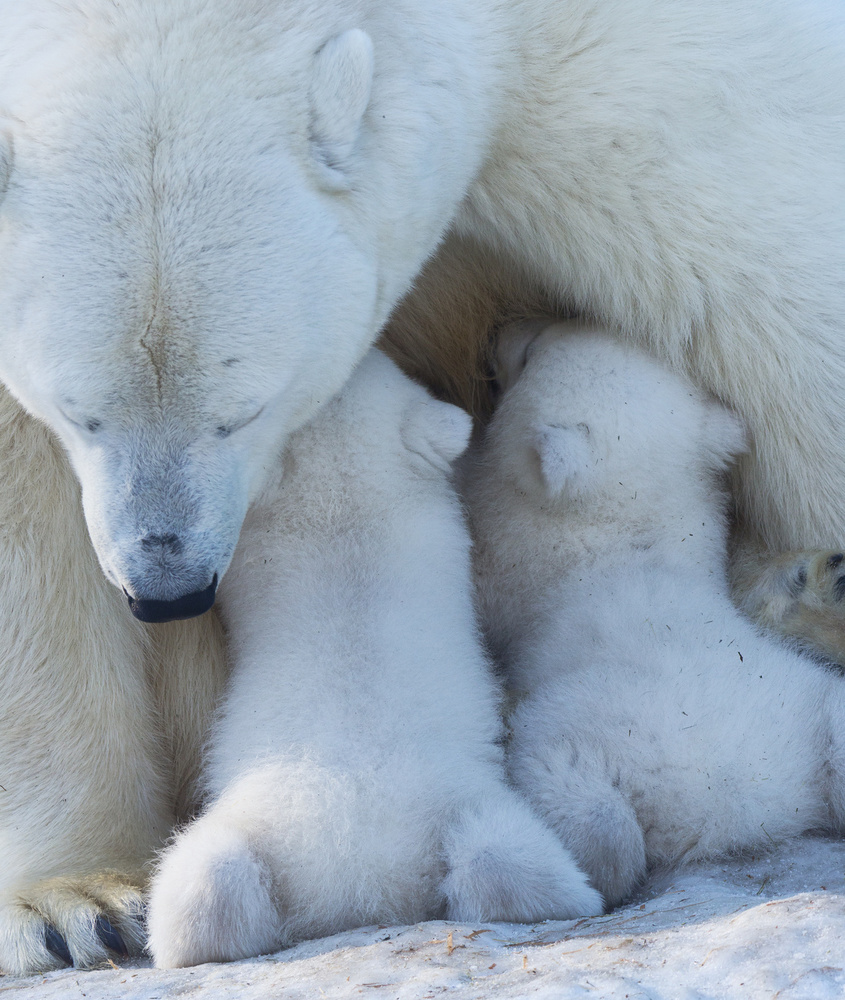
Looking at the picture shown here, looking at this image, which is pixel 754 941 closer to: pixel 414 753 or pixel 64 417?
pixel 414 753

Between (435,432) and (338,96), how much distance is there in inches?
26.5

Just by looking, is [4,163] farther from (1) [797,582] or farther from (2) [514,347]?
(1) [797,582]

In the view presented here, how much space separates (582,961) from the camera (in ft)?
5.37

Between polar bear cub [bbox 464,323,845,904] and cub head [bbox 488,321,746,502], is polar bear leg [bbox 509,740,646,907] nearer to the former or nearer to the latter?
polar bear cub [bbox 464,323,845,904]

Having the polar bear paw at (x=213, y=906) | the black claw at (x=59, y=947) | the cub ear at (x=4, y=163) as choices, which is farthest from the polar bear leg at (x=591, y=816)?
the cub ear at (x=4, y=163)

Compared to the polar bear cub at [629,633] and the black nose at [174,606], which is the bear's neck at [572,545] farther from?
the black nose at [174,606]

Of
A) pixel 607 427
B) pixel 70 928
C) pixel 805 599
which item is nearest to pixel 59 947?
pixel 70 928

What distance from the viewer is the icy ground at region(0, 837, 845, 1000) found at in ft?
5.05

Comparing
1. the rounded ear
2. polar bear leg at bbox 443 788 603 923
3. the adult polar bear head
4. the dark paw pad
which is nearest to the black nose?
the adult polar bear head

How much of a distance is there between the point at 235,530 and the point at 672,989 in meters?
0.99

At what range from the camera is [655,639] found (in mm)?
2357

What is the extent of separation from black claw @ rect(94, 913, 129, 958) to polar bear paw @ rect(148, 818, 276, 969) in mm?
358

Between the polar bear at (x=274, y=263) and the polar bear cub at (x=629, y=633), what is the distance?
19 cm

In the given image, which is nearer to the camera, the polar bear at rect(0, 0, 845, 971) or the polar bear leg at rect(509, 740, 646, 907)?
the polar bear at rect(0, 0, 845, 971)
